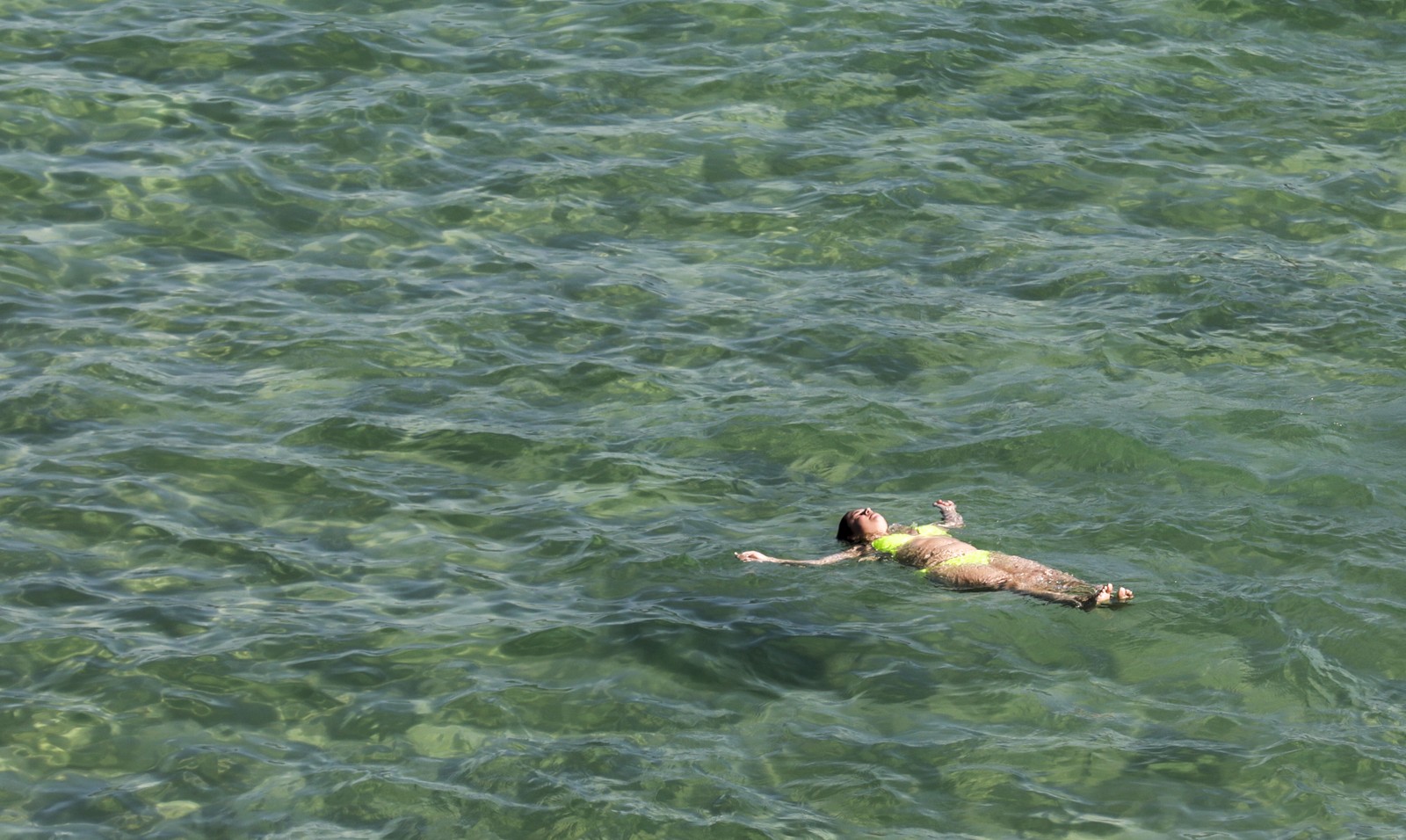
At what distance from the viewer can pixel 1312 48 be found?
19.3 metres

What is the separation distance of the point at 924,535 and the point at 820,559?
742 mm

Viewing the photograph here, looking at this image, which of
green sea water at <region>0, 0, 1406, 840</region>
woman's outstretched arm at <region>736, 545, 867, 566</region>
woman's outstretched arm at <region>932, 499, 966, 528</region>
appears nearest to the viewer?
green sea water at <region>0, 0, 1406, 840</region>

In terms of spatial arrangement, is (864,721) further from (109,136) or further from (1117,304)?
(109,136)

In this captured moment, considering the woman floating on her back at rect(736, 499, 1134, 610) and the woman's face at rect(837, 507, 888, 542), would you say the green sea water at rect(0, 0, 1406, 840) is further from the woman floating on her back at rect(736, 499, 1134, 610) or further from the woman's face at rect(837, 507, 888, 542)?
the woman's face at rect(837, 507, 888, 542)

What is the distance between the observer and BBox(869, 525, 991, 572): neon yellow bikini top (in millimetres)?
11062

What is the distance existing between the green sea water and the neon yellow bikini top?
8.8 inches

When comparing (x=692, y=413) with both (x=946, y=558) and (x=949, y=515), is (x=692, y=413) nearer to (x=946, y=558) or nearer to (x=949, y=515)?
(x=949, y=515)

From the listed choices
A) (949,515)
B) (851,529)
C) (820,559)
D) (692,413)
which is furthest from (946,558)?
(692,413)

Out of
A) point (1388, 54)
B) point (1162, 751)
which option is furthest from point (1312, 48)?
point (1162, 751)

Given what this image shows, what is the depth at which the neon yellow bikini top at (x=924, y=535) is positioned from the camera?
36.3ft

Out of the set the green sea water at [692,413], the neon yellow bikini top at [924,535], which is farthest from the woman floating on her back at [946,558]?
the green sea water at [692,413]

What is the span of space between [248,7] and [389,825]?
45.6 ft

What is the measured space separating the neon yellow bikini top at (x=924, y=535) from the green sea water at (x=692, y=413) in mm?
225

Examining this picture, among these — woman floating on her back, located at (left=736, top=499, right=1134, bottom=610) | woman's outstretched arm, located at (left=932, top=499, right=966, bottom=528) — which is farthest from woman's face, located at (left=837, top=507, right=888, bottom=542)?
woman's outstretched arm, located at (left=932, top=499, right=966, bottom=528)
